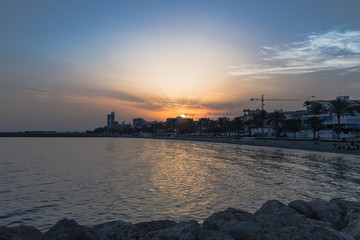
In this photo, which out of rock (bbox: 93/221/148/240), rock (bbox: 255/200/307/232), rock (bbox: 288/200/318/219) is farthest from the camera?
rock (bbox: 288/200/318/219)

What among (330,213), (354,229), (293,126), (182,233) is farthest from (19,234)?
(293,126)

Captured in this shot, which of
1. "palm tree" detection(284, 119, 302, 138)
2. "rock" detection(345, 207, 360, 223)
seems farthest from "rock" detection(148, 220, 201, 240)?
"palm tree" detection(284, 119, 302, 138)

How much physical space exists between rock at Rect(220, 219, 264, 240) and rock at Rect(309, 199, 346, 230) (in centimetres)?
363

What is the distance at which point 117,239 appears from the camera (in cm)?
655

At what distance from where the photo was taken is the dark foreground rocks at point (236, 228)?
262 inches

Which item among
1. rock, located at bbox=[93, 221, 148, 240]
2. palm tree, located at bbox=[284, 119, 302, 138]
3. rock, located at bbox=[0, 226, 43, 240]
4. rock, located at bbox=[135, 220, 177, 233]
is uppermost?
palm tree, located at bbox=[284, 119, 302, 138]

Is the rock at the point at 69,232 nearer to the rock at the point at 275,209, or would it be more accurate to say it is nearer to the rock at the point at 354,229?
the rock at the point at 275,209

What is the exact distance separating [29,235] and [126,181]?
14.3m

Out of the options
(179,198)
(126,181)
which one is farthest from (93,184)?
(179,198)

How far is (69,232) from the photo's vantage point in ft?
24.3

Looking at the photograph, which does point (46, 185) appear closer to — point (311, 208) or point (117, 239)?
point (117, 239)

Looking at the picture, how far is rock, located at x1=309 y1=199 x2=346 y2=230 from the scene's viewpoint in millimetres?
9461

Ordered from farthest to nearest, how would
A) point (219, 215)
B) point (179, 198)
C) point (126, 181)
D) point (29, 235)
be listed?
point (126, 181) → point (179, 198) → point (219, 215) → point (29, 235)

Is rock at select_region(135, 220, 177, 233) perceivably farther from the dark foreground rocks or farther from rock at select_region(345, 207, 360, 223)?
rock at select_region(345, 207, 360, 223)
